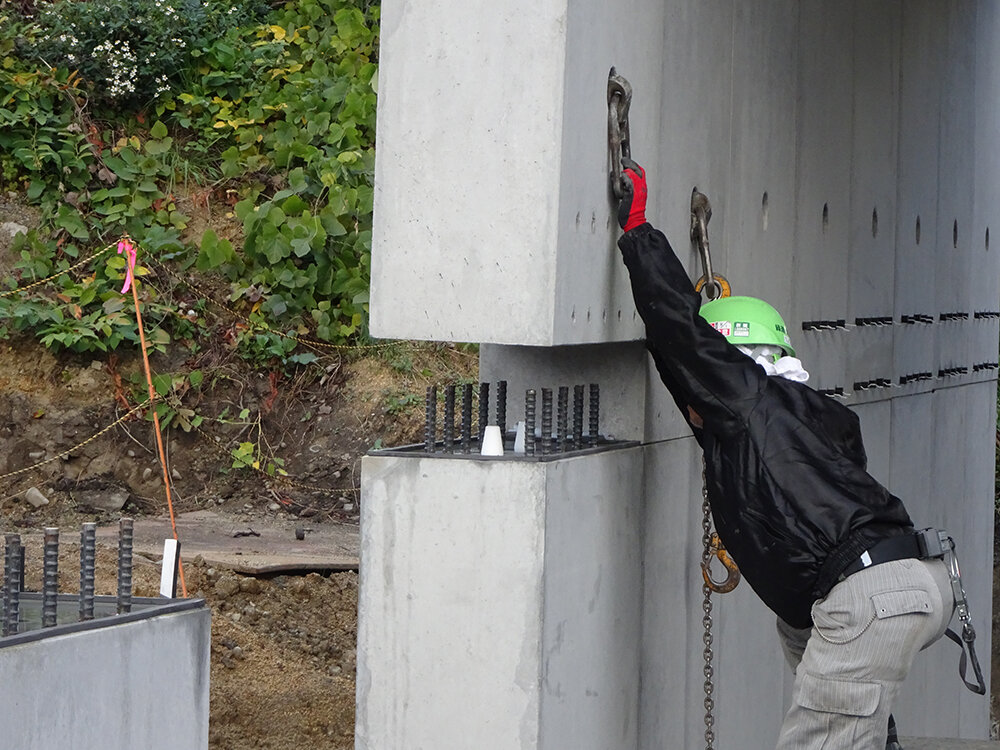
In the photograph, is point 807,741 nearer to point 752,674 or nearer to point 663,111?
point 752,674

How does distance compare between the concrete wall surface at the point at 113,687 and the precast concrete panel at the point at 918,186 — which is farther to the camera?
the precast concrete panel at the point at 918,186

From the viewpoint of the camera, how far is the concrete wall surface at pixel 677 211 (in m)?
3.98

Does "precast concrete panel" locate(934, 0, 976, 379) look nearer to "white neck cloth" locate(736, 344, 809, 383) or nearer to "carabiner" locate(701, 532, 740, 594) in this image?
"carabiner" locate(701, 532, 740, 594)

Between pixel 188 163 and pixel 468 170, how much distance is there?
27.6 feet

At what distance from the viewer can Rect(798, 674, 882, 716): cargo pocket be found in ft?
13.9

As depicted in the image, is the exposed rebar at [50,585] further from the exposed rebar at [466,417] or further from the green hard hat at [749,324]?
the green hard hat at [749,324]

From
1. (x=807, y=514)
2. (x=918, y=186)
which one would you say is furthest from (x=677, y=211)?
(x=918, y=186)

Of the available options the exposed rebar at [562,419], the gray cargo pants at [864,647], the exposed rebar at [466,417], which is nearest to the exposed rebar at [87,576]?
the exposed rebar at [466,417]

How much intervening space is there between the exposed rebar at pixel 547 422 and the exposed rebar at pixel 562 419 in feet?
0.35

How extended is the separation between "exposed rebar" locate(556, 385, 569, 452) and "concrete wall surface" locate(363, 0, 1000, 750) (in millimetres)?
175

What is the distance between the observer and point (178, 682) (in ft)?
12.0

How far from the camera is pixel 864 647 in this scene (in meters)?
4.23

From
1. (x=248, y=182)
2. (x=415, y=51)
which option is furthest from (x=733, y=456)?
(x=248, y=182)

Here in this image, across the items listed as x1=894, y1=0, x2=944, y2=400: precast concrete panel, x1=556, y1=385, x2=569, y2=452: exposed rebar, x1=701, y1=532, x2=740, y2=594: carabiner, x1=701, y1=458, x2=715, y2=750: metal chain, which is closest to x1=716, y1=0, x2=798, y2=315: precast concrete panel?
x1=701, y1=458, x2=715, y2=750: metal chain
